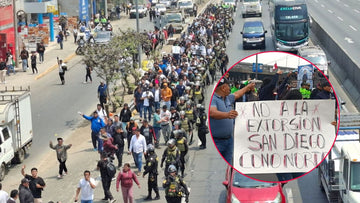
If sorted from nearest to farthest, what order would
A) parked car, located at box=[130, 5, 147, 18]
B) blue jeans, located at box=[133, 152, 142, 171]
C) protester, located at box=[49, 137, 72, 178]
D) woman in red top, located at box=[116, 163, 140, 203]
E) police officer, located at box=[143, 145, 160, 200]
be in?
woman in red top, located at box=[116, 163, 140, 203] → police officer, located at box=[143, 145, 160, 200] → blue jeans, located at box=[133, 152, 142, 171] → protester, located at box=[49, 137, 72, 178] → parked car, located at box=[130, 5, 147, 18]

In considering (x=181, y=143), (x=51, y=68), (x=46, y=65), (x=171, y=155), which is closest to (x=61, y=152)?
(x=181, y=143)

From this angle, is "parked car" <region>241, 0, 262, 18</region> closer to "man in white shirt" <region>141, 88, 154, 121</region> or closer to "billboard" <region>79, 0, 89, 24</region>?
"billboard" <region>79, 0, 89, 24</region>

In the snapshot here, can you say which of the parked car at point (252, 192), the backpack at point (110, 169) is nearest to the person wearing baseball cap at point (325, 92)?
the parked car at point (252, 192)

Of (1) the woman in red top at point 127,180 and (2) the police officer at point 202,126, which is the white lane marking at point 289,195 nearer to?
(1) the woman in red top at point 127,180

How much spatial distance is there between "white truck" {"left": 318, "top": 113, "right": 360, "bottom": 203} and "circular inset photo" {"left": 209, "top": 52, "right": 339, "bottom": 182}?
10320 mm

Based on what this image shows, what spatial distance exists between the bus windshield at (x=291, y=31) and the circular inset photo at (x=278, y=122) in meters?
39.2

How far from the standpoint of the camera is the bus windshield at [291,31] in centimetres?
4353

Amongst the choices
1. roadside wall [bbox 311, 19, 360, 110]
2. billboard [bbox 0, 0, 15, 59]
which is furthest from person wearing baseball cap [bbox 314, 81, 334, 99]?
billboard [bbox 0, 0, 15, 59]

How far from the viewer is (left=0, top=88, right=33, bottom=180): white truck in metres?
22.7

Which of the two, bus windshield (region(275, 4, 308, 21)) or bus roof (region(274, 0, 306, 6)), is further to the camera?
bus roof (region(274, 0, 306, 6))

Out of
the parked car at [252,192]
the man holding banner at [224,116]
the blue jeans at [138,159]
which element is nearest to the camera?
the man holding banner at [224,116]

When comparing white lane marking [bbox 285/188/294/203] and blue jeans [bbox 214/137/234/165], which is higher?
blue jeans [bbox 214/137/234/165]

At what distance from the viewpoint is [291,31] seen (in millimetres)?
43938

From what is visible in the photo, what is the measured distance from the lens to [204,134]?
2361 cm
